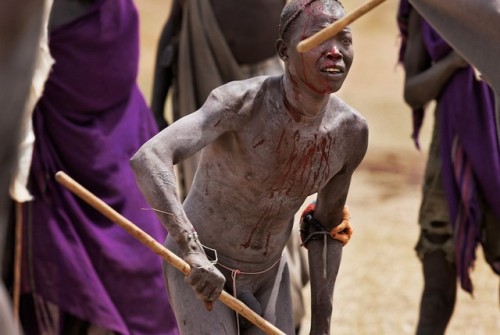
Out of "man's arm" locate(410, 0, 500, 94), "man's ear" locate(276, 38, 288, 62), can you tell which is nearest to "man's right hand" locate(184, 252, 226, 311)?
"man's ear" locate(276, 38, 288, 62)

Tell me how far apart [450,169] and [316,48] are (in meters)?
2.64

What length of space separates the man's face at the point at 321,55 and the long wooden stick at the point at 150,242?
0.80 m

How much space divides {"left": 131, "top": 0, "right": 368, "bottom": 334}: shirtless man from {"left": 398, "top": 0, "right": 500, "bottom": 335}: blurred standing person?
206cm

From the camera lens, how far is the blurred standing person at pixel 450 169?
8375 millimetres

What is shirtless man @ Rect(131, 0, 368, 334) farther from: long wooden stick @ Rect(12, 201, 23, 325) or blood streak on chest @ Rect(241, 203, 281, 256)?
long wooden stick @ Rect(12, 201, 23, 325)

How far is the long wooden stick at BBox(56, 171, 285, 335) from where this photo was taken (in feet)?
18.6

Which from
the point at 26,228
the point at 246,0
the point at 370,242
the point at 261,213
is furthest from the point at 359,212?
the point at 261,213

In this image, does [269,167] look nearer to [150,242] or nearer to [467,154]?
[150,242]

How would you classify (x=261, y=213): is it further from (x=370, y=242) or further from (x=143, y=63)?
(x=143, y=63)

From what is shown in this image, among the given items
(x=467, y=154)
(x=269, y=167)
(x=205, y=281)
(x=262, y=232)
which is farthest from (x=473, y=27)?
(x=467, y=154)

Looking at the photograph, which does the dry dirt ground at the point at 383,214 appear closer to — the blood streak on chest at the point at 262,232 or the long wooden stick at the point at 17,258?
the long wooden stick at the point at 17,258

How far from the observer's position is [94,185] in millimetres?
8234

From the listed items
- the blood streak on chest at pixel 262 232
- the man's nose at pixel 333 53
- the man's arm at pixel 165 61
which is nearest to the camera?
the man's nose at pixel 333 53

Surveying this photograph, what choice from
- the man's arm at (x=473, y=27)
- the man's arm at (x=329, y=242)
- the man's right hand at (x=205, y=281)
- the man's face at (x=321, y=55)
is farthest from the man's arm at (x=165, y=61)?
the man's right hand at (x=205, y=281)
